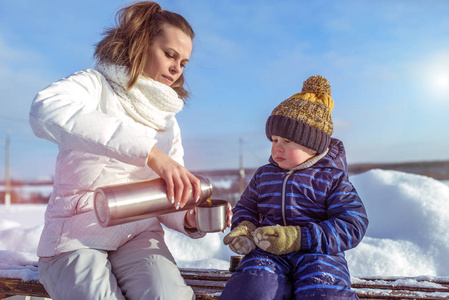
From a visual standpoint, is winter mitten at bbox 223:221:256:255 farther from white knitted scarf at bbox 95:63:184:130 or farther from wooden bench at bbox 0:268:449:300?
white knitted scarf at bbox 95:63:184:130

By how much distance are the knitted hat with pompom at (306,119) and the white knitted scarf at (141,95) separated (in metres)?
0.55

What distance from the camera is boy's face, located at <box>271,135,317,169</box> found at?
1804 millimetres

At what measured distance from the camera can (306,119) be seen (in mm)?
1805

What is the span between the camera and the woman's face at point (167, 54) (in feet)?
6.52

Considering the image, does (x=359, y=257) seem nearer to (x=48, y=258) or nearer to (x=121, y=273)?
(x=121, y=273)

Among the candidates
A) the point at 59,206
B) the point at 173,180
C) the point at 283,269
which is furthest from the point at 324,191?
the point at 59,206

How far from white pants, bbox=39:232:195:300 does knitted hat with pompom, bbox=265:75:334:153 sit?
804 millimetres

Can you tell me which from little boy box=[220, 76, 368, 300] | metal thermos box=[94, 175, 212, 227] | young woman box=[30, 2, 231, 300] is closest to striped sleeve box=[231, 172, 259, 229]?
little boy box=[220, 76, 368, 300]

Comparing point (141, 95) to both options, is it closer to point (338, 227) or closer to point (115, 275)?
point (115, 275)

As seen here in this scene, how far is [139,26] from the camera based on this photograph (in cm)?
202

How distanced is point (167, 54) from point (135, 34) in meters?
0.19

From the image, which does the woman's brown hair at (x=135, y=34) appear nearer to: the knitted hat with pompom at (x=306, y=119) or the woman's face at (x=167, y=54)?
the woman's face at (x=167, y=54)

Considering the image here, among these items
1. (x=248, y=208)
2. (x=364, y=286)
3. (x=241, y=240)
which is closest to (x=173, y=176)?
(x=241, y=240)

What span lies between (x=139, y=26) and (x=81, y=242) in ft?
3.69
